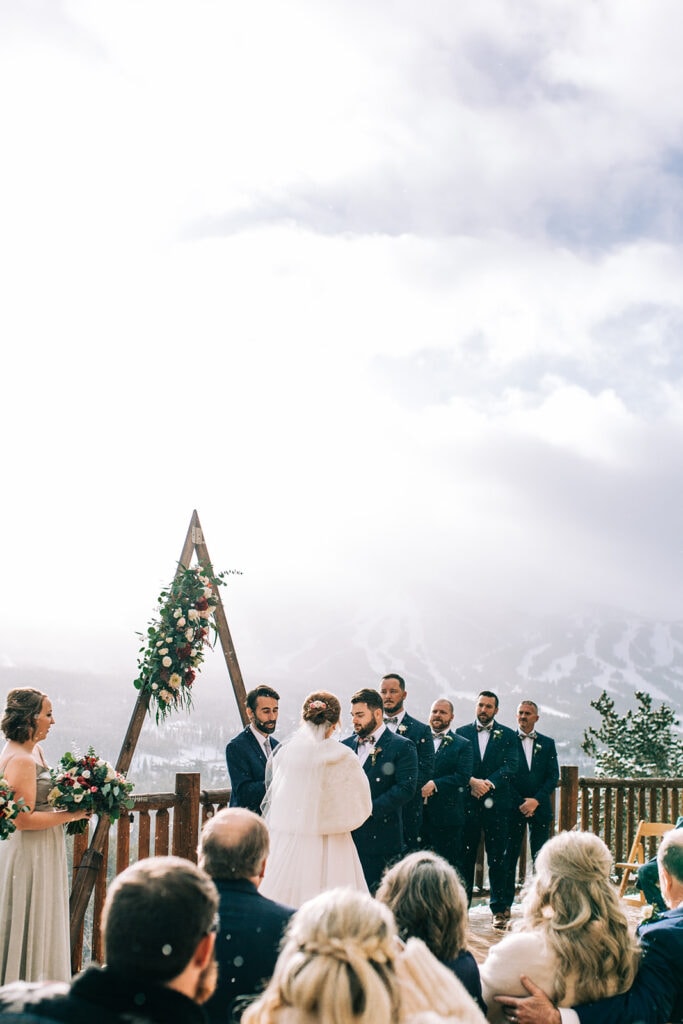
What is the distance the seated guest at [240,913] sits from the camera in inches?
108

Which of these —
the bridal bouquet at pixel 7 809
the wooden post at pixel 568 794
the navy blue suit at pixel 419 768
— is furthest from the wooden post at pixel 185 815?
the wooden post at pixel 568 794

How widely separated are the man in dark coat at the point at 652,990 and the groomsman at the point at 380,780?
2.55 metres

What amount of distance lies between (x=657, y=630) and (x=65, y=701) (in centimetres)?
8309

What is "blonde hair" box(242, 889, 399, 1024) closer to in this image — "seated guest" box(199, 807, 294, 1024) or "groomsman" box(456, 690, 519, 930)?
"seated guest" box(199, 807, 294, 1024)

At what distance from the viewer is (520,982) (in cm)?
300

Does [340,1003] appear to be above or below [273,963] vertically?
above

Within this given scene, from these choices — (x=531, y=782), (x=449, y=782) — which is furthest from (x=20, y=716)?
(x=531, y=782)

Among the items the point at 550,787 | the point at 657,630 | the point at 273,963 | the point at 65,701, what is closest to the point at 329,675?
the point at 65,701

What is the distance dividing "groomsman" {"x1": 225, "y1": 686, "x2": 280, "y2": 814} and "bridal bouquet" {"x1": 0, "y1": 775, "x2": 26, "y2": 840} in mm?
1806

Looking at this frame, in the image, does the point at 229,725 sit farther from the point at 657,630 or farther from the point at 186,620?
the point at 657,630

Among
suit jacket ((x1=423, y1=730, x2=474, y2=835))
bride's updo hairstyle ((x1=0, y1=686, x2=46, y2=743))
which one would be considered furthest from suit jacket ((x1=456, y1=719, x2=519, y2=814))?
bride's updo hairstyle ((x1=0, y1=686, x2=46, y2=743))

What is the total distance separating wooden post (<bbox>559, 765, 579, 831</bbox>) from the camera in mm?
9305

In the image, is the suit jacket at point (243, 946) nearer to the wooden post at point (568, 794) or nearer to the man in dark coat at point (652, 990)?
the man in dark coat at point (652, 990)

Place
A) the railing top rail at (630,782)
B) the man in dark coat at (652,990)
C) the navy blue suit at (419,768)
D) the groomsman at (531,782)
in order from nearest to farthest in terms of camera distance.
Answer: the man in dark coat at (652,990) < the navy blue suit at (419,768) < the groomsman at (531,782) < the railing top rail at (630,782)
